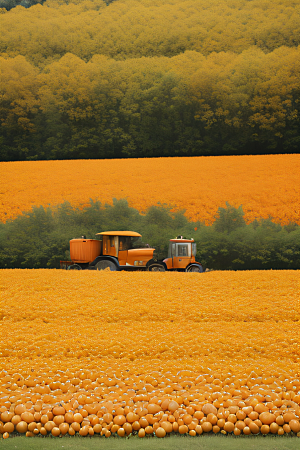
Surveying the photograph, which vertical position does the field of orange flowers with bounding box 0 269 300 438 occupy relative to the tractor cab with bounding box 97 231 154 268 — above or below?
below

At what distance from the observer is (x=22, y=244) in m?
6.92

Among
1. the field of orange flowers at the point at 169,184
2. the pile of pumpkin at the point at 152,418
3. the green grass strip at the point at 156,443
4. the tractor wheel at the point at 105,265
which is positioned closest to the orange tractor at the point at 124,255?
the tractor wheel at the point at 105,265

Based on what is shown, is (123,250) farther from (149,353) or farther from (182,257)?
(149,353)

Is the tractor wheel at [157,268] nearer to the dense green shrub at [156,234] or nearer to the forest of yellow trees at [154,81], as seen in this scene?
the dense green shrub at [156,234]

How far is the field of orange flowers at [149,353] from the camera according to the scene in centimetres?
224

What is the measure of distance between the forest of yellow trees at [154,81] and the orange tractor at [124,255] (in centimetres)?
314

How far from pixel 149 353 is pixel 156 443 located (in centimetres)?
119

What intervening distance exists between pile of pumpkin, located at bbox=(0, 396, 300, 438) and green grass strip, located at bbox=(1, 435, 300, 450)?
48 mm

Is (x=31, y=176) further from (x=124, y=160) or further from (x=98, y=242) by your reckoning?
(x=98, y=242)

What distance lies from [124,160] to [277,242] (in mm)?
4159

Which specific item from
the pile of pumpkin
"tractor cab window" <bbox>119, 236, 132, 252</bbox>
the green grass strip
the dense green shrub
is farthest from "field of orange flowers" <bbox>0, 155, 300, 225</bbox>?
the green grass strip

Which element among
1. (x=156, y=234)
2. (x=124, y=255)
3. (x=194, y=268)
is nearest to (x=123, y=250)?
(x=124, y=255)

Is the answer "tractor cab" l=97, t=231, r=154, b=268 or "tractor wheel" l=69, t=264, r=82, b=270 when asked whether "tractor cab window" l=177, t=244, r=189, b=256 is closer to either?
"tractor cab" l=97, t=231, r=154, b=268

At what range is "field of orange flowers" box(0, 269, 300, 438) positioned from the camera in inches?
88.0
